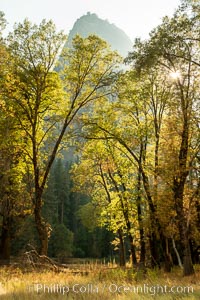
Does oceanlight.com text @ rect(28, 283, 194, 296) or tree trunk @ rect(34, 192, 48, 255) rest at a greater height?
tree trunk @ rect(34, 192, 48, 255)

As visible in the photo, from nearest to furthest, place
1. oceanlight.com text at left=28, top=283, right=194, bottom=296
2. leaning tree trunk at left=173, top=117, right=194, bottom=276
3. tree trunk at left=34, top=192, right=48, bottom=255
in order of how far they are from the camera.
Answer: oceanlight.com text at left=28, top=283, right=194, bottom=296, leaning tree trunk at left=173, top=117, right=194, bottom=276, tree trunk at left=34, top=192, right=48, bottom=255

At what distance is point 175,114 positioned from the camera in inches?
651

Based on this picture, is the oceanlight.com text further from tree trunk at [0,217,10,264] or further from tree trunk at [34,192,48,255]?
tree trunk at [0,217,10,264]

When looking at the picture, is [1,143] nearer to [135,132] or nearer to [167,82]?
[135,132]

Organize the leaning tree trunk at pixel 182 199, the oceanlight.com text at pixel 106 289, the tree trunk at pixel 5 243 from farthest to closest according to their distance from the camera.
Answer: the tree trunk at pixel 5 243, the leaning tree trunk at pixel 182 199, the oceanlight.com text at pixel 106 289

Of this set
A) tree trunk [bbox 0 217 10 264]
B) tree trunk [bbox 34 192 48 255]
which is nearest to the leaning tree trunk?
tree trunk [bbox 34 192 48 255]

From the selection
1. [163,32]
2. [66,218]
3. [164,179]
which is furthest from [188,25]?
[66,218]

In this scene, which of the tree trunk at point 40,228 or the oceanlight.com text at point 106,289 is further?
the tree trunk at point 40,228

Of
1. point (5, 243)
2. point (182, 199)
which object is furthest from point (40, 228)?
point (5, 243)

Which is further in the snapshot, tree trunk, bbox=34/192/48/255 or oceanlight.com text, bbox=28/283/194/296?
tree trunk, bbox=34/192/48/255

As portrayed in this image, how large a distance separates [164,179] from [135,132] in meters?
4.84

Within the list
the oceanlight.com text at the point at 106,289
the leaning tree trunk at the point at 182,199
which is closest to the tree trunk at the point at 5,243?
the leaning tree trunk at the point at 182,199

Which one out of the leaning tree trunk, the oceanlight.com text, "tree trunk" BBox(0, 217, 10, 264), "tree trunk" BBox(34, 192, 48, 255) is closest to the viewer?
the oceanlight.com text

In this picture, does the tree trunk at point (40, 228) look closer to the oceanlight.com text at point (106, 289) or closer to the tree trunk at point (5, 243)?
the oceanlight.com text at point (106, 289)
